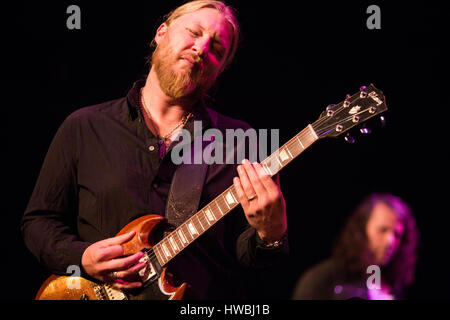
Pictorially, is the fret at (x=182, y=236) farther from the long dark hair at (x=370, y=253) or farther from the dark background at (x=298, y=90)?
the long dark hair at (x=370, y=253)

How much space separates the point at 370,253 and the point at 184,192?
205cm

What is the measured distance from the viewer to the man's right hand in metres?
1.96

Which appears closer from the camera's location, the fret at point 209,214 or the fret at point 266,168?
the fret at point 266,168

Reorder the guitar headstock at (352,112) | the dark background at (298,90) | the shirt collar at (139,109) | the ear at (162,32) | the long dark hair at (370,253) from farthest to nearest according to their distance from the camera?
the long dark hair at (370,253), the dark background at (298,90), the ear at (162,32), the shirt collar at (139,109), the guitar headstock at (352,112)

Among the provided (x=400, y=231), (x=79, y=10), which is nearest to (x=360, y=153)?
(x=400, y=231)

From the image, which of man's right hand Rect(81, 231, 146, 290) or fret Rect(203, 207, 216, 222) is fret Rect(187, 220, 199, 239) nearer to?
fret Rect(203, 207, 216, 222)

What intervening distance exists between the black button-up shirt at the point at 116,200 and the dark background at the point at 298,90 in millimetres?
1141

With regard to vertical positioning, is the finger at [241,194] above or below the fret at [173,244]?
above

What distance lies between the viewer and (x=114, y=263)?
1963mm

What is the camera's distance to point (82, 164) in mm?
2262

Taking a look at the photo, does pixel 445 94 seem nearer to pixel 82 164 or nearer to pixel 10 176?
pixel 82 164

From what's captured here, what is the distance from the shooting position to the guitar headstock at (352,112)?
5.94ft

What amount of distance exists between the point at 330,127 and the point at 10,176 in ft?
7.87

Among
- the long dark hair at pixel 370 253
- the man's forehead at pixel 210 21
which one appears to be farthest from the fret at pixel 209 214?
the long dark hair at pixel 370 253
